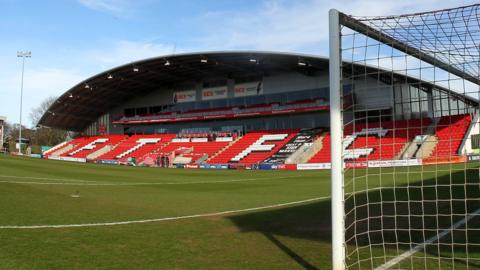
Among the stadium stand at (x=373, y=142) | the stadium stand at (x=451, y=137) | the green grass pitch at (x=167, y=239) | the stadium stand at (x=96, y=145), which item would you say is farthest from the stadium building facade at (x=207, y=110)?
the green grass pitch at (x=167, y=239)

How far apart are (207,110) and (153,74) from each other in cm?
791

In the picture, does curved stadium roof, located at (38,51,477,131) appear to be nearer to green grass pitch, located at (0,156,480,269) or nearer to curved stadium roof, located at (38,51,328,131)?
curved stadium roof, located at (38,51,328,131)

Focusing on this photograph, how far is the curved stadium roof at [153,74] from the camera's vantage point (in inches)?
1768

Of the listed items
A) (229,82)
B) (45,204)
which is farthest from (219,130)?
(45,204)

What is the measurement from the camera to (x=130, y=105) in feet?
208

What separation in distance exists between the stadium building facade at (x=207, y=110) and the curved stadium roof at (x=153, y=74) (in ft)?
0.36

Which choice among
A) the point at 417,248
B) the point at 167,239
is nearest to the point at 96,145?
the point at 167,239

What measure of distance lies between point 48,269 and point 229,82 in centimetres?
4940

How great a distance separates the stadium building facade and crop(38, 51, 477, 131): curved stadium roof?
111mm

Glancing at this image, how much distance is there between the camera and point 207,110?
55062mm

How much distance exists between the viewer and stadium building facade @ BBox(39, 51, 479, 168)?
45.2m

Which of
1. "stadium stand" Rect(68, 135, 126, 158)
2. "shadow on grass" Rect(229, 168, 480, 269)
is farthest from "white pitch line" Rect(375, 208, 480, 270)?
"stadium stand" Rect(68, 135, 126, 158)

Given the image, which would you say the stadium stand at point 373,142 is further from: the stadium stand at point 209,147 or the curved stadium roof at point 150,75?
the curved stadium roof at point 150,75

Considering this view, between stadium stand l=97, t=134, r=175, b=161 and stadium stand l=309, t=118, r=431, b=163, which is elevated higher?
stadium stand l=97, t=134, r=175, b=161
